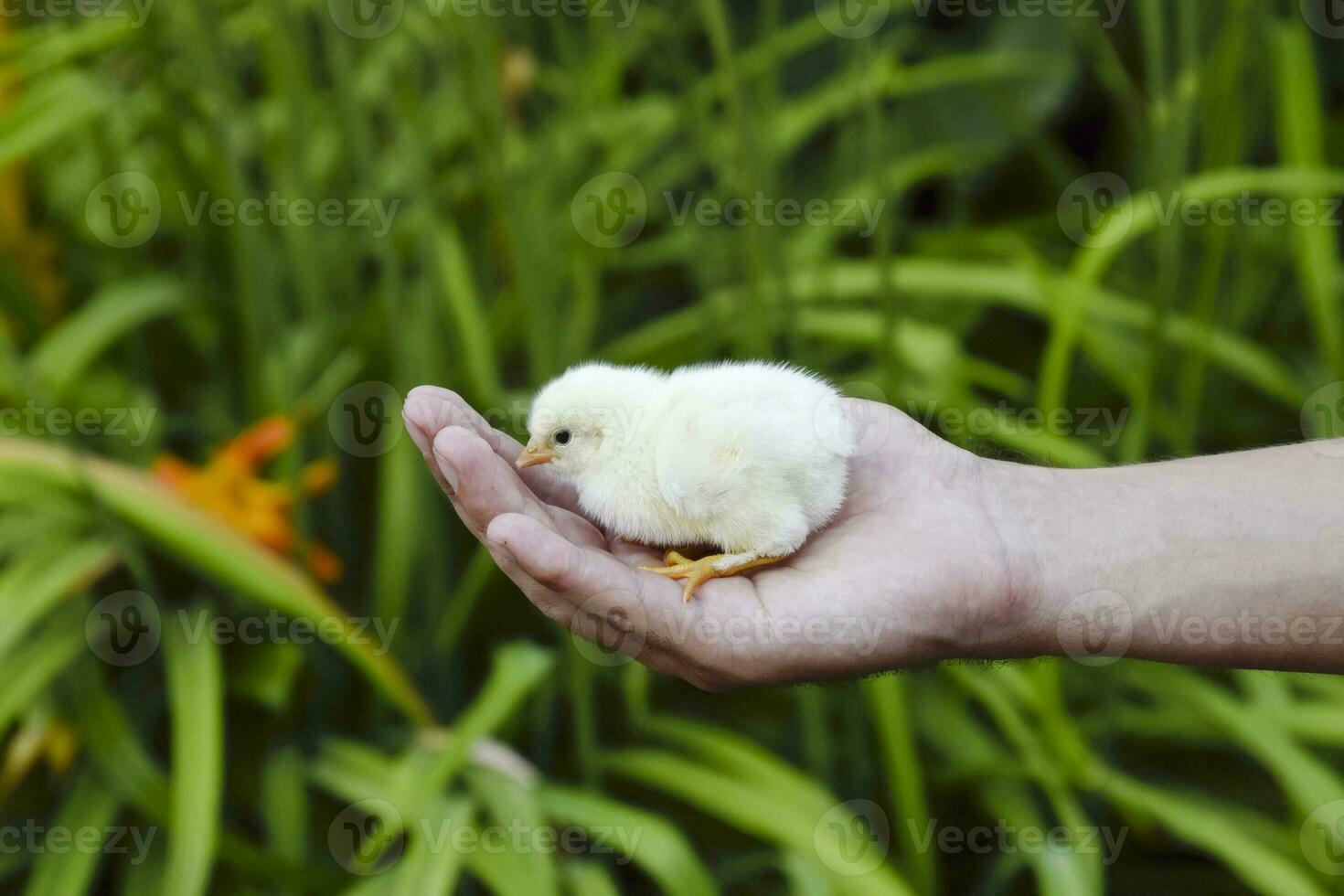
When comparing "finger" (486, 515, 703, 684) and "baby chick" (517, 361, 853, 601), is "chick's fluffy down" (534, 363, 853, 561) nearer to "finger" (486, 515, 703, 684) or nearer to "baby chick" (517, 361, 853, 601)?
"baby chick" (517, 361, 853, 601)

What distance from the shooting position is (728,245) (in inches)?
69.5

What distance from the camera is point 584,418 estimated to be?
3.47ft

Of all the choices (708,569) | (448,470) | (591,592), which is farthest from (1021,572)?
(448,470)

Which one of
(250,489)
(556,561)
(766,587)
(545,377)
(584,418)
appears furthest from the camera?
(250,489)

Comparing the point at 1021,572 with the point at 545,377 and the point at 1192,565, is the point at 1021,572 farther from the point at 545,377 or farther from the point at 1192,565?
the point at 545,377

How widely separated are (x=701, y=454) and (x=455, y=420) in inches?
8.3

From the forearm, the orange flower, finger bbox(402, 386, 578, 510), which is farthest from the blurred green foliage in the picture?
the forearm

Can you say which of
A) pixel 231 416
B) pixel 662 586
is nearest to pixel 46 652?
pixel 231 416

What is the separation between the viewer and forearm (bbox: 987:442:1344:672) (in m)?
0.94

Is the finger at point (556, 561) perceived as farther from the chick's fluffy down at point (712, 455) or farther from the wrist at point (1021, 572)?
the wrist at point (1021, 572)

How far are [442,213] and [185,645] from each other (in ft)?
2.55

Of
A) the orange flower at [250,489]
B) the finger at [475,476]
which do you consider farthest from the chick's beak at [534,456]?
the orange flower at [250,489]

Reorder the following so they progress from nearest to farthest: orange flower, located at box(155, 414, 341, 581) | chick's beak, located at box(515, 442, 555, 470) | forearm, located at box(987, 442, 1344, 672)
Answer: forearm, located at box(987, 442, 1344, 672) < chick's beak, located at box(515, 442, 555, 470) < orange flower, located at box(155, 414, 341, 581)

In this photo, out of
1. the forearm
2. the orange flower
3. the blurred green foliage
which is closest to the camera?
the forearm
